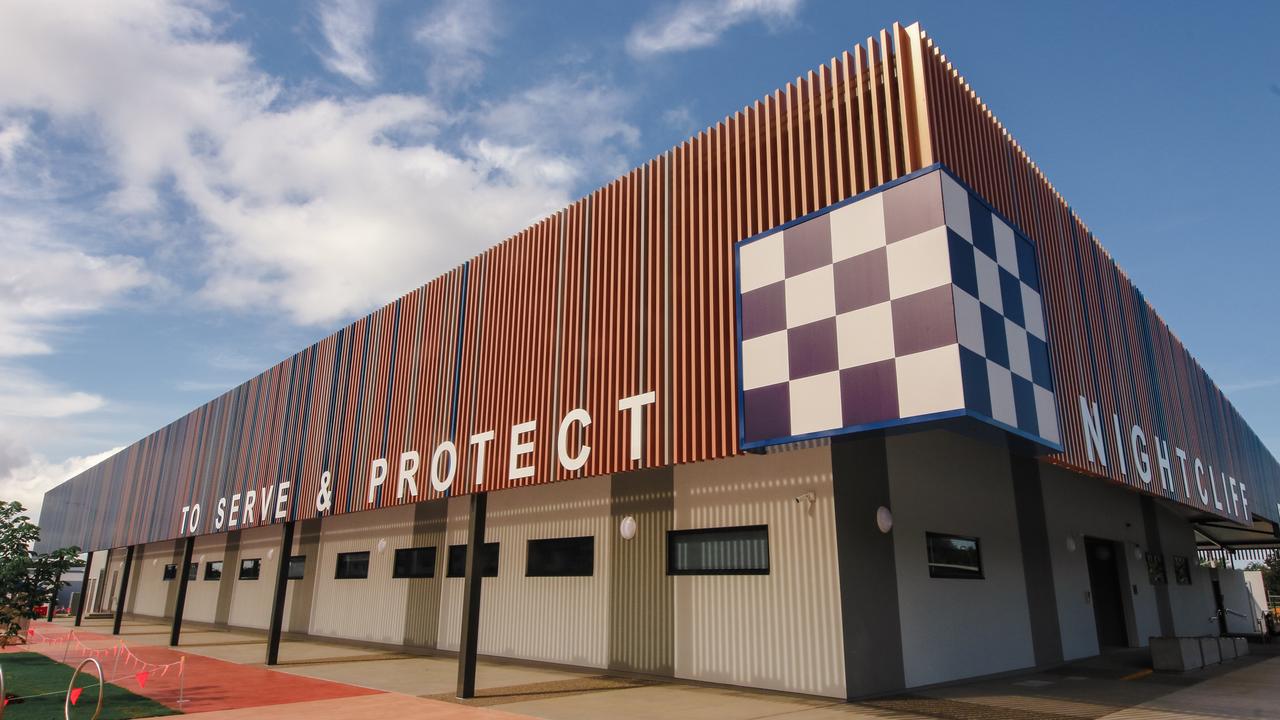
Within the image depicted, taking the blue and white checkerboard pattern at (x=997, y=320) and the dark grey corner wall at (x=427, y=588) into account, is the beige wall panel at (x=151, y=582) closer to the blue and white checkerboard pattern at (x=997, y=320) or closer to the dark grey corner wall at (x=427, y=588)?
the dark grey corner wall at (x=427, y=588)

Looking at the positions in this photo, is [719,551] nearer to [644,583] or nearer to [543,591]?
[644,583]

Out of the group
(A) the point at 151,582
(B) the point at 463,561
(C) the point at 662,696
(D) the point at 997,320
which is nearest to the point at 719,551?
(C) the point at 662,696

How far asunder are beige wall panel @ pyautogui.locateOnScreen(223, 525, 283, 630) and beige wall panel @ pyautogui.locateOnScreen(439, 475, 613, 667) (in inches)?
438

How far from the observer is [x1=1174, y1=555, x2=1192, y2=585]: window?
78.9 feet

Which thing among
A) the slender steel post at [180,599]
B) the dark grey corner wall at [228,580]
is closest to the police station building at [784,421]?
the slender steel post at [180,599]

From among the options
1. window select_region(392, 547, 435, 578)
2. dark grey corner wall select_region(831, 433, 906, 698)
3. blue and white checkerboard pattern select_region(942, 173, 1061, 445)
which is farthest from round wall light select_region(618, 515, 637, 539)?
window select_region(392, 547, 435, 578)

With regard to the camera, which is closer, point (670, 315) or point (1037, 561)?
point (670, 315)

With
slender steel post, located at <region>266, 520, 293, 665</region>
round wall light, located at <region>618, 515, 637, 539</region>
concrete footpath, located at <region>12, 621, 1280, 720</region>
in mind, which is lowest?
concrete footpath, located at <region>12, 621, 1280, 720</region>

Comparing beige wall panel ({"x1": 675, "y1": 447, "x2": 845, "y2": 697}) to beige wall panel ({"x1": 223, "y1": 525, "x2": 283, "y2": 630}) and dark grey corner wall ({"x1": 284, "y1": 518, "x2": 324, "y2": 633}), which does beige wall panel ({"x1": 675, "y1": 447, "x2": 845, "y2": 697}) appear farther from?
beige wall panel ({"x1": 223, "y1": 525, "x2": 283, "y2": 630})

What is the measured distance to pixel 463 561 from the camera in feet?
58.6

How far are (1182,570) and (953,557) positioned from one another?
692 inches

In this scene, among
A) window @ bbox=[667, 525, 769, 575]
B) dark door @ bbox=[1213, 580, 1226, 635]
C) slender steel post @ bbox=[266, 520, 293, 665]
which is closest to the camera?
window @ bbox=[667, 525, 769, 575]

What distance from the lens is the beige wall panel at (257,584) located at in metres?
25.5

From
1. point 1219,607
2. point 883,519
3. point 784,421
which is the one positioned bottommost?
point 1219,607
